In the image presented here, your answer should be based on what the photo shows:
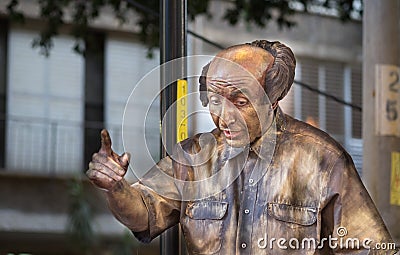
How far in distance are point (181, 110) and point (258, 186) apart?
0.74 m

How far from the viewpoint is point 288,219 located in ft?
14.0

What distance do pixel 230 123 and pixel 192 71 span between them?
2671mm

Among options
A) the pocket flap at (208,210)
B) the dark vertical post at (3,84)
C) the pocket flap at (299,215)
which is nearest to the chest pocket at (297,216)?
Answer: the pocket flap at (299,215)

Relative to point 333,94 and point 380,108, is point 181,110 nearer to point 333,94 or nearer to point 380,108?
point 380,108

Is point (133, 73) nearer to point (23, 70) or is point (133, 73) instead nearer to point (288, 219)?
point (23, 70)

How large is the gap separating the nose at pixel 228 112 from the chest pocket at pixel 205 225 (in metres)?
0.32

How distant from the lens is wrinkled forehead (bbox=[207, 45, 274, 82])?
14.0 feet

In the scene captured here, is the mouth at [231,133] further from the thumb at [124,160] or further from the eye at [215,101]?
the thumb at [124,160]

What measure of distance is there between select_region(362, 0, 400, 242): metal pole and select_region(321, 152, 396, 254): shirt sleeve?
146 inches

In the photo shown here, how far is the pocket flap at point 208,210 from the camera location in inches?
171

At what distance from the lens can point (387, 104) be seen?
8.06 metres

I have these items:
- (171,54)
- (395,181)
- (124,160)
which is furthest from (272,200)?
(395,181)

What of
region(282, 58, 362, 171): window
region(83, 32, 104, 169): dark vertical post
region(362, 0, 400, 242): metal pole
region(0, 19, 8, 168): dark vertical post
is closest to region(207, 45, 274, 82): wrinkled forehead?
region(362, 0, 400, 242): metal pole

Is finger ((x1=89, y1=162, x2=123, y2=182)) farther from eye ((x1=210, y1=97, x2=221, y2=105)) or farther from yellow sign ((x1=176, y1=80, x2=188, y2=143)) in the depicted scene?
yellow sign ((x1=176, y1=80, x2=188, y2=143))
